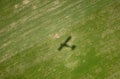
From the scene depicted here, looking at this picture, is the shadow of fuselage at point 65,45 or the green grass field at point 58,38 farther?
the shadow of fuselage at point 65,45

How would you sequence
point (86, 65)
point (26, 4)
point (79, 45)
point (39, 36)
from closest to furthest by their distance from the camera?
point (86, 65), point (79, 45), point (39, 36), point (26, 4)

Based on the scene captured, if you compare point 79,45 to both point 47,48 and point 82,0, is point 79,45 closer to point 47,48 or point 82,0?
point 47,48

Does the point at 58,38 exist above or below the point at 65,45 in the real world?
above

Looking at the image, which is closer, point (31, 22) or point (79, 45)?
point (79, 45)

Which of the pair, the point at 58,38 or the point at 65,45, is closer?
the point at 65,45

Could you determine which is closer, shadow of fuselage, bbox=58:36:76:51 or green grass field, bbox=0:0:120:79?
green grass field, bbox=0:0:120:79

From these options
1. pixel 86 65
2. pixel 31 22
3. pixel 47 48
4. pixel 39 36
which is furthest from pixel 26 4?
pixel 86 65

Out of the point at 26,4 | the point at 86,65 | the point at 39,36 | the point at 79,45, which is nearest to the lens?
the point at 86,65

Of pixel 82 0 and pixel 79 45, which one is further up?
pixel 82 0
